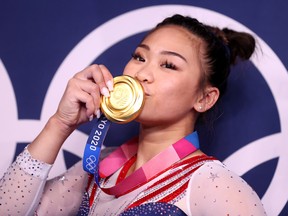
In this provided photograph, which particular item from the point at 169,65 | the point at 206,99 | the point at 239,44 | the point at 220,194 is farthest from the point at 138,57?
the point at 220,194

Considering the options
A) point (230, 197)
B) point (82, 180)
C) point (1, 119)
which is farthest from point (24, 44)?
point (230, 197)

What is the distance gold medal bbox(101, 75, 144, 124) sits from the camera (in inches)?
48.8

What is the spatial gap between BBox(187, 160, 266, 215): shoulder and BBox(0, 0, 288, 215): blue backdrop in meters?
0.48

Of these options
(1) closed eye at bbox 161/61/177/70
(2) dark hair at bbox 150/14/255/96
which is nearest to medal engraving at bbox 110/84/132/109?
(1) closed eye at bbox 161/61/177/70

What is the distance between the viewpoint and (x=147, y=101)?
1281mm

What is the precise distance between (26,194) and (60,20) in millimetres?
683

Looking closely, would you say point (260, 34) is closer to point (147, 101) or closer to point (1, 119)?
point (147, 101)

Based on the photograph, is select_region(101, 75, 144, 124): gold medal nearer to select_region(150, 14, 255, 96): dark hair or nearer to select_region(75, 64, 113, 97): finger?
select_region(75, 64, 113, 97): finger

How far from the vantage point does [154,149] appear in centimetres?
140

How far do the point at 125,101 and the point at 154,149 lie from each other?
22cm

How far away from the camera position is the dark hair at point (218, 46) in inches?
55.8

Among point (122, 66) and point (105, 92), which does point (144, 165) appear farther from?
point (122, 66)

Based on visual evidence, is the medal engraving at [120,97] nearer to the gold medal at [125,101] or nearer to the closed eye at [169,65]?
the gold medal at [125,101]

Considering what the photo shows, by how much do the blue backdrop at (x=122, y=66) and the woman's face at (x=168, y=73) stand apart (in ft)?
1.09
